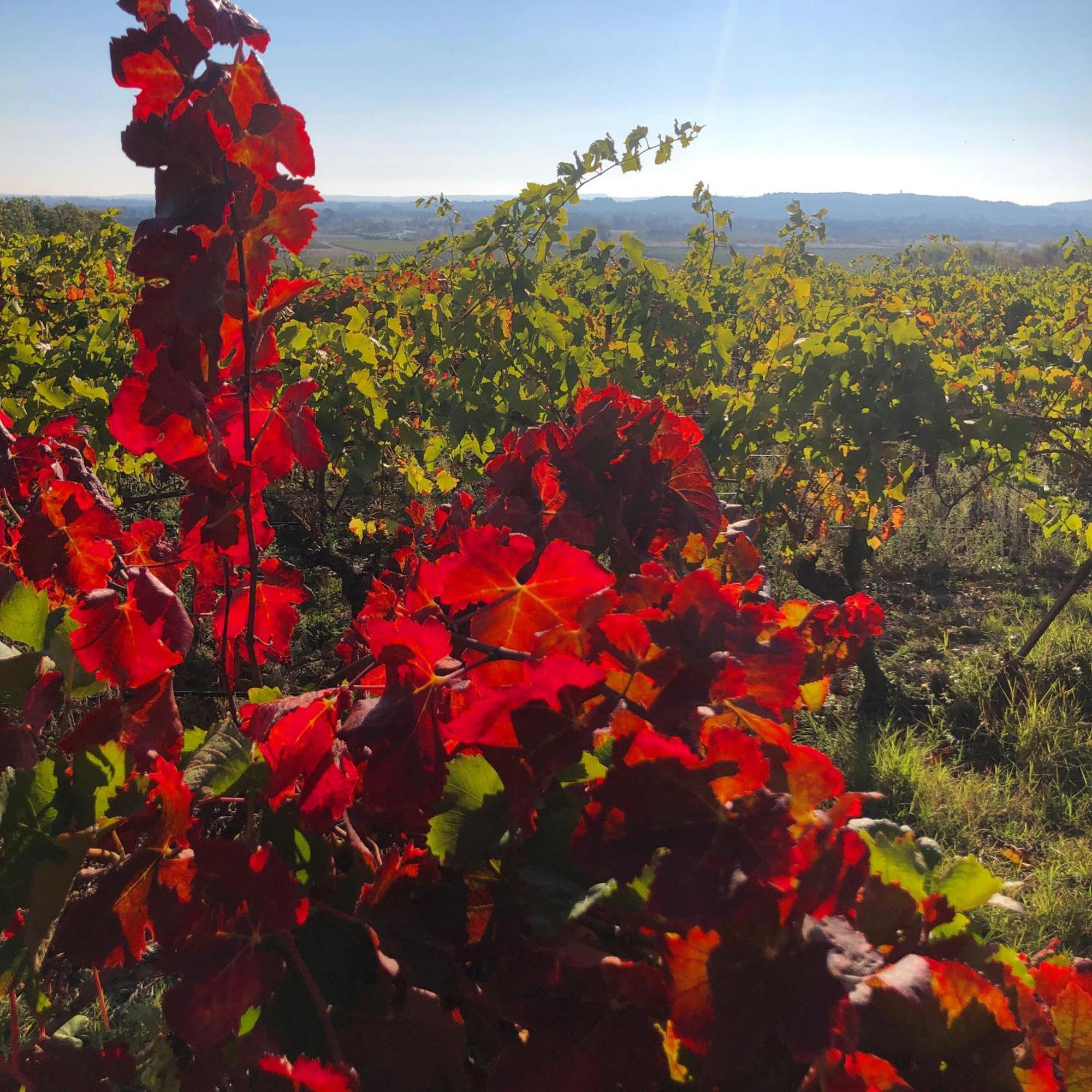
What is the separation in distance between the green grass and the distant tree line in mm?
36748

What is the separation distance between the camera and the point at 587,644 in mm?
629

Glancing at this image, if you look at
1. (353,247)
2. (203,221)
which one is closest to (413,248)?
(353,247)

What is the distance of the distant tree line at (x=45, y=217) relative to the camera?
33250 millimetres

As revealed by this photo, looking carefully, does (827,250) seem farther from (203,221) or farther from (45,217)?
(203,221)

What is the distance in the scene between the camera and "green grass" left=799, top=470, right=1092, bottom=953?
304cm

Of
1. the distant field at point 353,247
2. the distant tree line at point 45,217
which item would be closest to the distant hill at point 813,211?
the distant field at point 353,247

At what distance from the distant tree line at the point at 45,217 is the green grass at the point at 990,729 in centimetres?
3675

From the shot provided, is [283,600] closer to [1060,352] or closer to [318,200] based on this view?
[318,200]

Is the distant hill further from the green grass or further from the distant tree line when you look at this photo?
the green grass

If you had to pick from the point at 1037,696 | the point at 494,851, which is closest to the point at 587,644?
the point at 494,851

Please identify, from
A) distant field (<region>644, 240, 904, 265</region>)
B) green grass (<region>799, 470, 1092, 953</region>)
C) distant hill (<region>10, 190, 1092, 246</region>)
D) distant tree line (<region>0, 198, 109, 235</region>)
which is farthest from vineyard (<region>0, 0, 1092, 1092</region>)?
distant hill (<region>10, 190, 1092, 246</region>)

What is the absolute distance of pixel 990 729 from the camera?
13.0ft

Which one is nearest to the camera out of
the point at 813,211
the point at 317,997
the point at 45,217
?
the point at 317,997

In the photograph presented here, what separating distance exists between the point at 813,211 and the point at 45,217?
97.2 m
